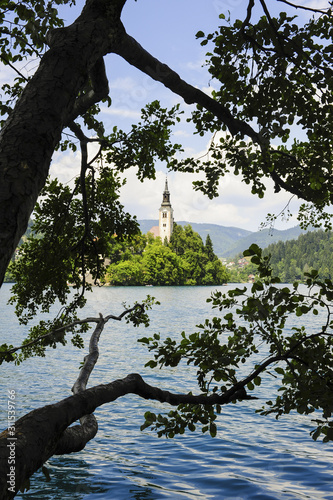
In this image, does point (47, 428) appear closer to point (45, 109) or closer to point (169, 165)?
point (45, 109)

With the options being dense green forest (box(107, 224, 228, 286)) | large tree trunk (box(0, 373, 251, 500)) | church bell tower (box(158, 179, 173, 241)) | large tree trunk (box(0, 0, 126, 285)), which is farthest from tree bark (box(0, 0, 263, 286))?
church bell tower (box(158, 179, 173, 241))

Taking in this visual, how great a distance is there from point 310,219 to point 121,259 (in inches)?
4958

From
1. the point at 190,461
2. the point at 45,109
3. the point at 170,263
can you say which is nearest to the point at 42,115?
the point at 45,109

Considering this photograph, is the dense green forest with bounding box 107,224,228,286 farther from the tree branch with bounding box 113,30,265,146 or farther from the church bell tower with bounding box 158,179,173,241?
the tree branch with bounding box 113,30,265,146

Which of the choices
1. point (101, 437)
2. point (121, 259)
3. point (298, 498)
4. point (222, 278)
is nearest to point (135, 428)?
point (101, 437)

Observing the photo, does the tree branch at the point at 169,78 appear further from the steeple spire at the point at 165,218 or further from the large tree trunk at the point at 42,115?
the steeple spire at the point at 165,218

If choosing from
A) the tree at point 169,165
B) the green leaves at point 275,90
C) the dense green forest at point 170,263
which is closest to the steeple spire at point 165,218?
the dense green forest at point 170,263

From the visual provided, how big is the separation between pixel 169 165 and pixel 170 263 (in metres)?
128

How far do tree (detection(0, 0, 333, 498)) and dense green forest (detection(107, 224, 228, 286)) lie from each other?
A: 114 metres

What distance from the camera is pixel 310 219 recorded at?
33.0 feet

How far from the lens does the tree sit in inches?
116

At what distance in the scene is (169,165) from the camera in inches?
282

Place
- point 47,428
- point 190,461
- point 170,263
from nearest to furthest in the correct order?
point 47,428 → point 190,461 → point 170,263

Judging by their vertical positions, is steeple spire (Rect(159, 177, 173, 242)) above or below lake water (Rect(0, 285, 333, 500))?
above
